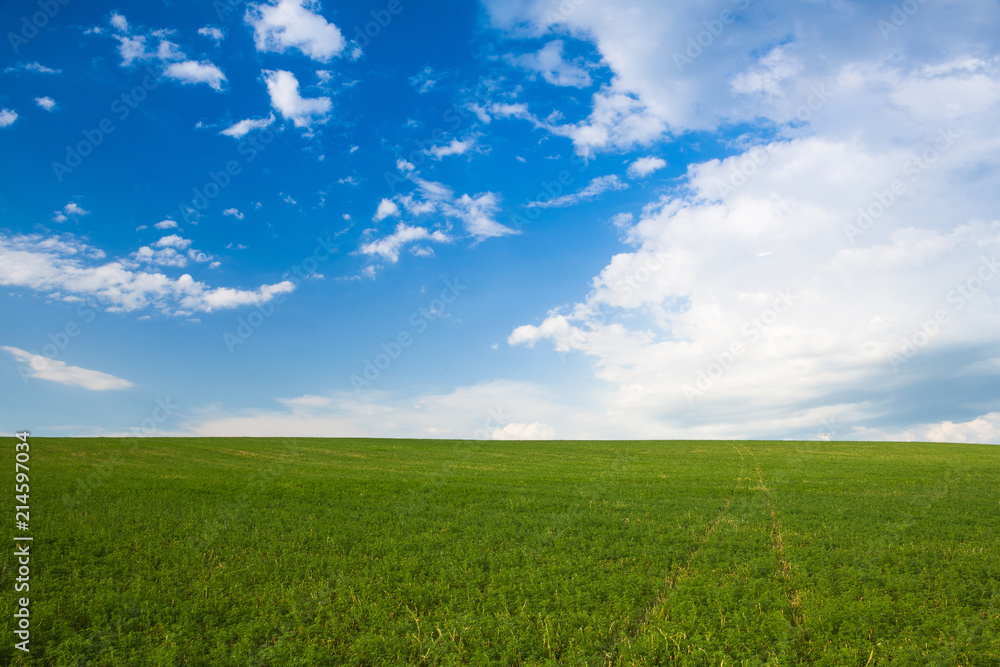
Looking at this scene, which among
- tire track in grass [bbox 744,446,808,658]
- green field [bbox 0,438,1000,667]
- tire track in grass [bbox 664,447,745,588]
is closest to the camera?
green field [bbox 0,438,1000,667]

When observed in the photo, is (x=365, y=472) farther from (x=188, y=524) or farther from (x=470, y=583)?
(x=470, y=583)

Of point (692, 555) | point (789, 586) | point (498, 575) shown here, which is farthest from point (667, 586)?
point (498, 575)

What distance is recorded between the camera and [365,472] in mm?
43219

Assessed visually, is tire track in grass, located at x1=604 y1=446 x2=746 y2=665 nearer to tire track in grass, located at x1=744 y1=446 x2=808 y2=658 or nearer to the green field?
the green field

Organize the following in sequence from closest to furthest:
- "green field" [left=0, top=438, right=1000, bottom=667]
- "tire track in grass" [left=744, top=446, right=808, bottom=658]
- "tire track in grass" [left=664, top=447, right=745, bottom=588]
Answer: "green field" [left=0, top=438, right=1000, bottom=667] → "tire track in grass" [left=744, top=446, right=808, bottom=658] → "tire track in grass" [left=664, top=447, right=745, bottom=588]

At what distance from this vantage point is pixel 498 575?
17.5 meters

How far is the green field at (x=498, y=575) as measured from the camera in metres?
13.4

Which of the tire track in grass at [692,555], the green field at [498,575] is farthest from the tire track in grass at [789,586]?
the tire track in grass at [692,555]

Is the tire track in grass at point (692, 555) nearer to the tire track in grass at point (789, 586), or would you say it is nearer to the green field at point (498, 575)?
the green field at point (498, 575)

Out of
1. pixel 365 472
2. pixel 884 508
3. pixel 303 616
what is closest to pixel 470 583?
pixel 303 616

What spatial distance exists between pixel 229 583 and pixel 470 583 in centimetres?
777

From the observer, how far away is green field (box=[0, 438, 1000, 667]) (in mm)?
13359

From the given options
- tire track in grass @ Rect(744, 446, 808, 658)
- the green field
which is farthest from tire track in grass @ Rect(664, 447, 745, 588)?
tire track in grass @ Rect(744, 446, 808, 658)

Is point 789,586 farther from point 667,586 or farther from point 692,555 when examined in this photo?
point 667,586
